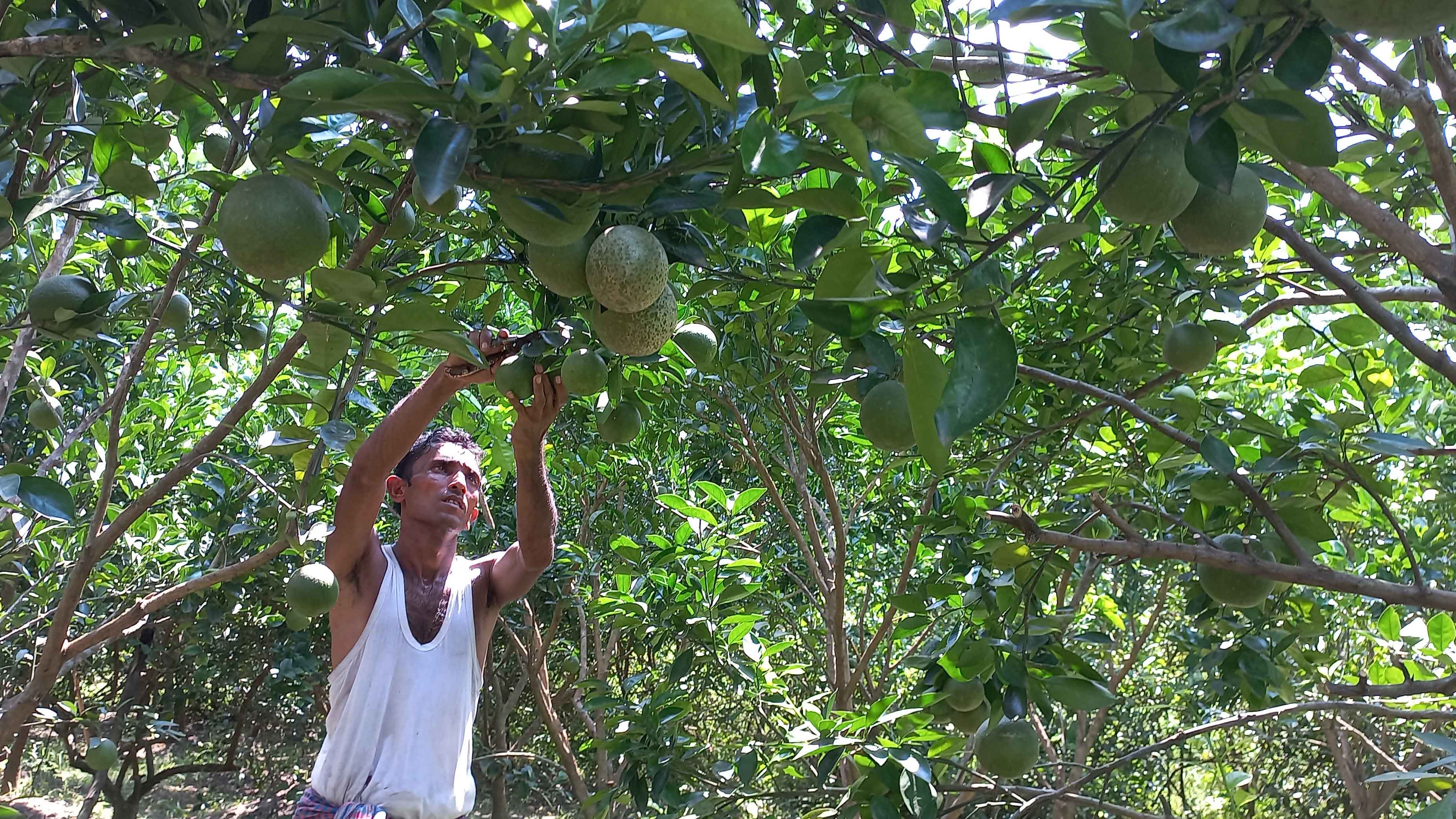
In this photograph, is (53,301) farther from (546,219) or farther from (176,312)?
(546,219)

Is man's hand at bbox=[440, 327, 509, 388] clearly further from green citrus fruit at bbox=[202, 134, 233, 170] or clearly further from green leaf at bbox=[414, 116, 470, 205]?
green leaf at bbox=[414, 116, 470, 205]

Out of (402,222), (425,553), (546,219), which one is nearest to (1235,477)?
(546,219)

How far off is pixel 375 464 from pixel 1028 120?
5.89 feet

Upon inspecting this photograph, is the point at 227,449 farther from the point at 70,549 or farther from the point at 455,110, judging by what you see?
the point at 455,110

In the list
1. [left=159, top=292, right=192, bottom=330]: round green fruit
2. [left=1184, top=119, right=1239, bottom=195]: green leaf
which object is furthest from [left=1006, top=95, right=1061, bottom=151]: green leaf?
[left=159, top=292, right=192, bottom=330]: round green fruit

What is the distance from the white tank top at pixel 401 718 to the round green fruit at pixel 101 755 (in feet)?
5.83

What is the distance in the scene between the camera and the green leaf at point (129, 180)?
1.34m

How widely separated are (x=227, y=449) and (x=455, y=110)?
430 centimetres

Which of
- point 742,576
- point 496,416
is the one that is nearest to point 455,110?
point 742,576

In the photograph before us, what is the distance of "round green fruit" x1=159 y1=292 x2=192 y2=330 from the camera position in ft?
6.37

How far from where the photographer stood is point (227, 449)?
4.67m

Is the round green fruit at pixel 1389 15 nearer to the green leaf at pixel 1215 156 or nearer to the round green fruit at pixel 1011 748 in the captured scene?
the green leaf at pixel 1215 156

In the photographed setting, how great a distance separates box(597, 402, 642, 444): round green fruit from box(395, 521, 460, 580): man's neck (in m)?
1.30

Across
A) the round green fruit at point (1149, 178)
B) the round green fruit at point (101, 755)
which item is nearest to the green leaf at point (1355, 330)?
the round green fruit at point (1149, 178)
